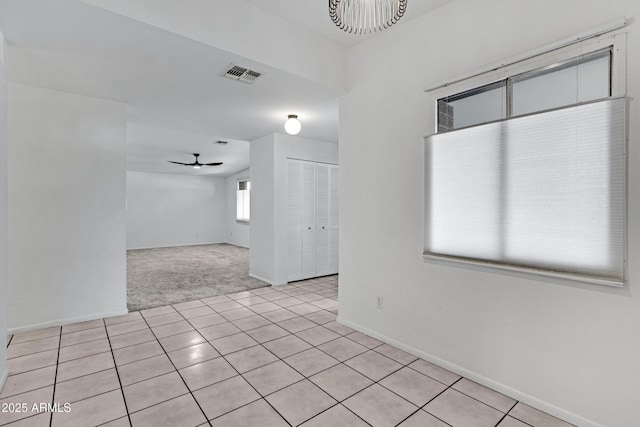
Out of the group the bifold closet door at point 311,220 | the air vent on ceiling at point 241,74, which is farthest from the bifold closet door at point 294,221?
the air vent on ceiling at point 241,74

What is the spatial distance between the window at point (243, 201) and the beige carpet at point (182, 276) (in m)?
1.71

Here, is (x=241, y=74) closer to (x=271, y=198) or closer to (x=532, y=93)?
(x=532, y=93)

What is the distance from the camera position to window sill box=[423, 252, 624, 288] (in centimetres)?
168

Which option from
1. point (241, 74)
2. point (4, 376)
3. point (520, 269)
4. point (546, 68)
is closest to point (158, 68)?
point (241, 74)

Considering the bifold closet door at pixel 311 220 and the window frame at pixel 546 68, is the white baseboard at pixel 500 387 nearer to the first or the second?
the window frame at pixel 546 68

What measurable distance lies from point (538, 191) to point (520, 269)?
0.50 meters

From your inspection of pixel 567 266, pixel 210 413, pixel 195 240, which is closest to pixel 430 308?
pixel 567 266

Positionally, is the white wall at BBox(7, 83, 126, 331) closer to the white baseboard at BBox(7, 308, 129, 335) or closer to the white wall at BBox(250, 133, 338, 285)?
the white baseboard at BBox(7, 308, 129, 335)

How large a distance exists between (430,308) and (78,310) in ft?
11.8

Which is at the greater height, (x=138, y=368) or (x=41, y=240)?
(x=41, y=240)

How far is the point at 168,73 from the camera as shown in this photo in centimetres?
279

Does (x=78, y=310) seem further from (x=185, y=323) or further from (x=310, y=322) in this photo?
(x=310, y=322)

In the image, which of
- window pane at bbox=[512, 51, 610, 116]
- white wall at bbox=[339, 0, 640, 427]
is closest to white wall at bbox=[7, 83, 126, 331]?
white wall at bbox=[339, 0, 640, 427]

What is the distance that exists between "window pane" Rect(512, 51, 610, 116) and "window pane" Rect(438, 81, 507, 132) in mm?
96
